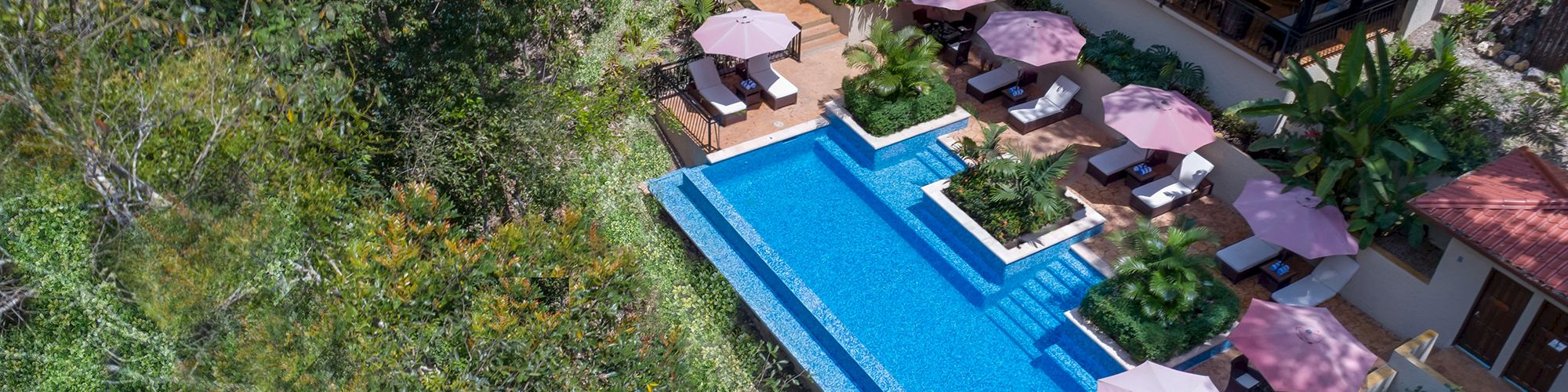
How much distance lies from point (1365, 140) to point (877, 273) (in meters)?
7.81

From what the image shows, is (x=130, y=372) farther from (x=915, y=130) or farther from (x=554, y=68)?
(x=915, y=130)

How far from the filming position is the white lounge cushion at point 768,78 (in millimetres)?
24359

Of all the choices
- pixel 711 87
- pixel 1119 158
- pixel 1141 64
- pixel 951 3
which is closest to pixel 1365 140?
pixel 1119 158

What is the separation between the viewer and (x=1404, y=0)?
21.1m

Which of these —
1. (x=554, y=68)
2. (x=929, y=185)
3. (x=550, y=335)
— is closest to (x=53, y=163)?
(x=550, y=335)

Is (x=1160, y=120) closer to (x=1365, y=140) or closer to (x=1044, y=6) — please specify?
(x=1365, y=140)

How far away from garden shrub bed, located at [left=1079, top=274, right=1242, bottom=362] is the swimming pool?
444 millimetres

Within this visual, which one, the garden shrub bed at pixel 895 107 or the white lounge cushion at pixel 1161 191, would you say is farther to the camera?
the garden shrub bed at pixel 895 107

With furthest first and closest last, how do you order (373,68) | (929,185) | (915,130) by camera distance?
1. (915,130)
2. (929,185)
3. (373,68)

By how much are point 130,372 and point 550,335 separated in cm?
513

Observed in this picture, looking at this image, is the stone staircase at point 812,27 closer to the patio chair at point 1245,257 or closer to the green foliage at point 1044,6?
the green foliage at point 1044,6

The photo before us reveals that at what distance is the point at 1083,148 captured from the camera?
76.3ft

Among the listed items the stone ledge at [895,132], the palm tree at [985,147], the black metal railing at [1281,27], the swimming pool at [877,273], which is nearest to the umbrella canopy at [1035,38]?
the stone ledge at [895,132]

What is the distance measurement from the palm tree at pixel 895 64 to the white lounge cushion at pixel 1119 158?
345 cm
